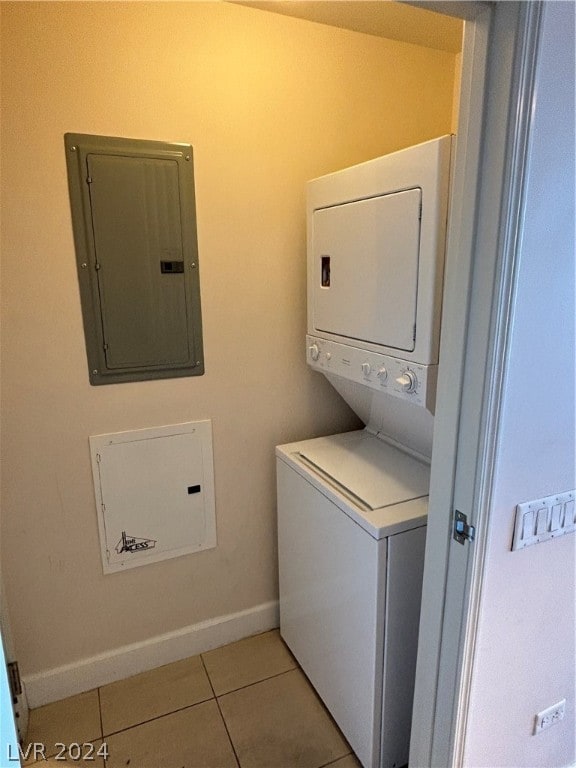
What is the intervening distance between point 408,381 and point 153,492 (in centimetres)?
107

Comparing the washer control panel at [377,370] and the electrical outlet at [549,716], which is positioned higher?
the washer control panel at [377,370]

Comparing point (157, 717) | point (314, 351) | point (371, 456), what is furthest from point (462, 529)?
point (157, 717)

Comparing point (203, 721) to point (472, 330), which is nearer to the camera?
point (472, 330)

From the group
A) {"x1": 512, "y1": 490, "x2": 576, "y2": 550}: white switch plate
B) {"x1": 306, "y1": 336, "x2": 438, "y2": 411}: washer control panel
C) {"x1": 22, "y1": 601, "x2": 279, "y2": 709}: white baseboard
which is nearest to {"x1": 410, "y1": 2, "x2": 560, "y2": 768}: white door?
{"x1": 512, "y1": 490, "x2": 576, "y2": 550}: white switch plate

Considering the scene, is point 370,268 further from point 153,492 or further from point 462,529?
point 153,492

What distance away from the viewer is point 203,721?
1.74 metres

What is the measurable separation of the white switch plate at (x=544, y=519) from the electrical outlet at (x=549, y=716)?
58 cm

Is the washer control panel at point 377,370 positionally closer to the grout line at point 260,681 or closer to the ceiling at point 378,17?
the ceiling at point 378,17

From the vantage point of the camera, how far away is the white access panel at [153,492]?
1751 mm

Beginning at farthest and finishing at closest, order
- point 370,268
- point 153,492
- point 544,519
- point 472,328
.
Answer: point 153,492 → point 370,268 → point 544,519 → point 472,328

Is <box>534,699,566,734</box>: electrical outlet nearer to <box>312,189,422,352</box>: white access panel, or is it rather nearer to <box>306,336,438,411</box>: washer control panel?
<box>306,336,438,411</box>: washer control panel

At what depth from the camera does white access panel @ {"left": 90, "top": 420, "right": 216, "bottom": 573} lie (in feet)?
5.74

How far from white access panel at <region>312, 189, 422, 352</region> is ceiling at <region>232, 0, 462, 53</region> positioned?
2.22 feet

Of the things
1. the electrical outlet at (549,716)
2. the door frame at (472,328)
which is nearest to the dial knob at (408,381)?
the door frame at (472,328)
